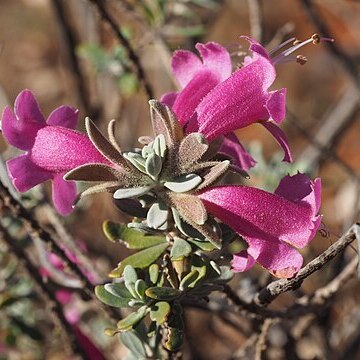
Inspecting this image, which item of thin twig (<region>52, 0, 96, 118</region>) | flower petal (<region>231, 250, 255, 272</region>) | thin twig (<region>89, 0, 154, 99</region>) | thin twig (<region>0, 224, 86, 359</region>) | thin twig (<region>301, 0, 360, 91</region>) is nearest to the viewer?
flower petal (<region>231, 250, 255, 272</region>)

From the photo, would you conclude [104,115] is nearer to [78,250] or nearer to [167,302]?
[78,250]

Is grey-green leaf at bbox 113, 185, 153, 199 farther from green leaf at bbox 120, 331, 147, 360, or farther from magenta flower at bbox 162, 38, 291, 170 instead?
green leaf at bbox 120, 331, 147, 360

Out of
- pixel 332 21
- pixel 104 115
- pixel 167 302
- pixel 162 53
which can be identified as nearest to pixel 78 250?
pixel 167 302

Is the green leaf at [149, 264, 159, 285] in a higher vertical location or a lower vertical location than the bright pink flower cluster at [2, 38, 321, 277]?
lower

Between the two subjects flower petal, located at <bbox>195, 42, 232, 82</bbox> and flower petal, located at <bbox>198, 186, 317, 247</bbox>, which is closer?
Answer: flower petal, located at <bbox>198, 186, 317, 247</bbox>

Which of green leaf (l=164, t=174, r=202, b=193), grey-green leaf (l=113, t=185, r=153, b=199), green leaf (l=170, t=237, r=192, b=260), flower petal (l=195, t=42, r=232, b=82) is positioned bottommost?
green leaf (l=170, t=237, r=192, b=260)

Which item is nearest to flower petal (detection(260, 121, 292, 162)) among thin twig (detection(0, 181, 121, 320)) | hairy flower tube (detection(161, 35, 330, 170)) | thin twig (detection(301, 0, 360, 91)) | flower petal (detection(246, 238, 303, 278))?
hairy flower tube (detection(161, 35, 330, 170))
